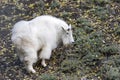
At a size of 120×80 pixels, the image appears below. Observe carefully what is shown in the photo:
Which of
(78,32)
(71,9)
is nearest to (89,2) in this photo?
(71,9)

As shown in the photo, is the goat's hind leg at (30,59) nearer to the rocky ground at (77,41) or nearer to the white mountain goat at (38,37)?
the white mountain goat at (38,37)

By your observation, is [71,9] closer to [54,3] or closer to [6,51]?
[54,3]

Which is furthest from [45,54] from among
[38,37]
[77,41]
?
[77,41]

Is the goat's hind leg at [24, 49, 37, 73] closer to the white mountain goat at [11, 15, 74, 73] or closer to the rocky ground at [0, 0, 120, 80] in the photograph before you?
the white mountain goat at [11, 15, 74, 73]

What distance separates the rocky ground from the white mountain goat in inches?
11.7

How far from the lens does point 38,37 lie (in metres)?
9.70

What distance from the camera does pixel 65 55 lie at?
10.3 meters

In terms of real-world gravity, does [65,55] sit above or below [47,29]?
below

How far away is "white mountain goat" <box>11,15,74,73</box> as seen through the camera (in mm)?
9469

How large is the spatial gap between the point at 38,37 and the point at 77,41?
1.28 metres

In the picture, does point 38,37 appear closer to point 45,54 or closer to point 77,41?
point 45,54

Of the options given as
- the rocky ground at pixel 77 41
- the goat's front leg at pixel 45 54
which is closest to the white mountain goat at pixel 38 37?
the goat's front leg at pixel 45 54

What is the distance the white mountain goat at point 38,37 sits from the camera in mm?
9469

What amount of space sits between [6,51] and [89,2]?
312 centimetres
